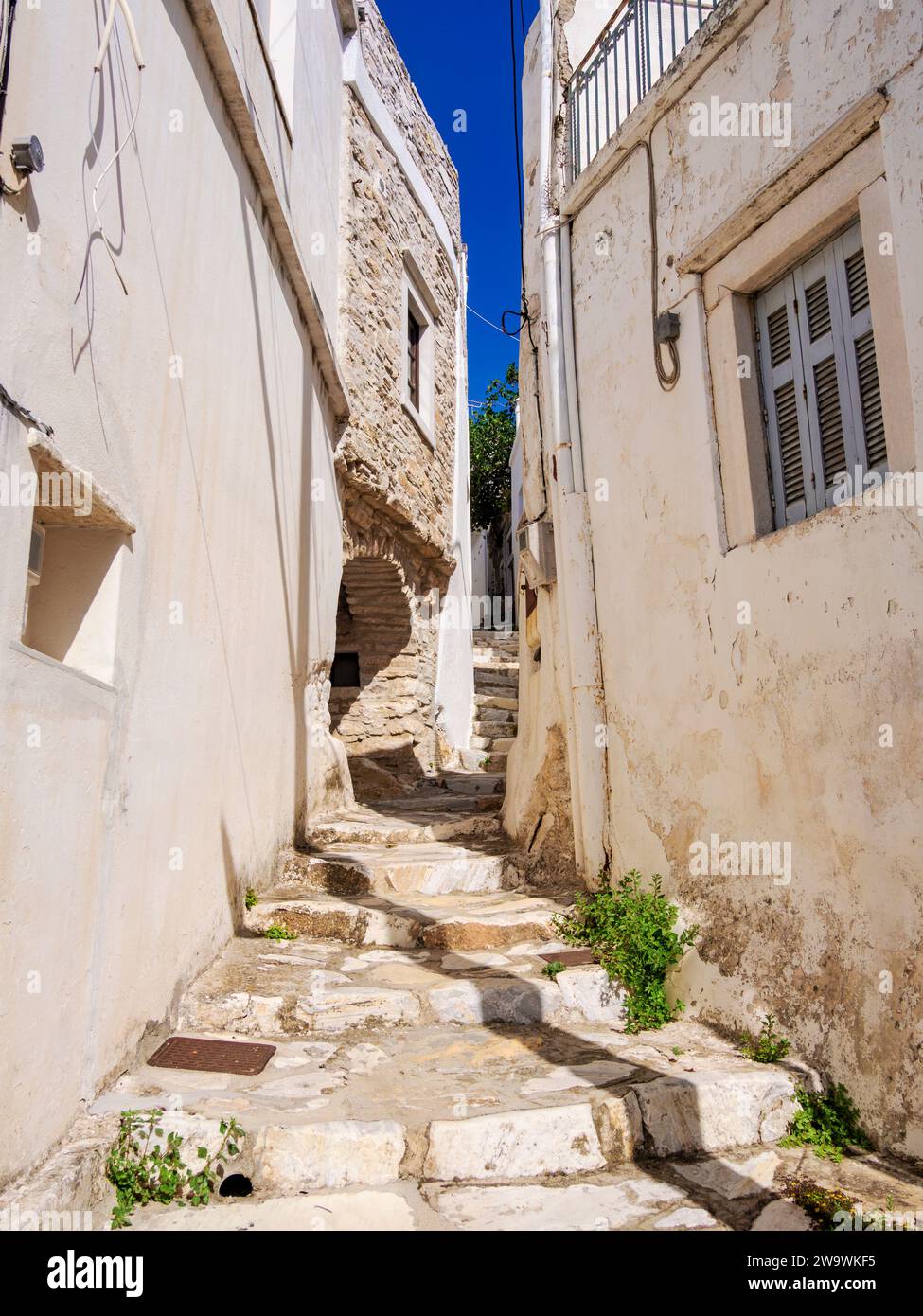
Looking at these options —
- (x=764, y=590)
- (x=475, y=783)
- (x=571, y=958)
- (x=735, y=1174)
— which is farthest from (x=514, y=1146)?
(x=475, y=783)

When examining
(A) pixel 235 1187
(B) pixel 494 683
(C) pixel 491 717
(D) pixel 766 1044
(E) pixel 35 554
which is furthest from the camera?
(B) pixel 494 683

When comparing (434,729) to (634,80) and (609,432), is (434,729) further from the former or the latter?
→ (634,80)

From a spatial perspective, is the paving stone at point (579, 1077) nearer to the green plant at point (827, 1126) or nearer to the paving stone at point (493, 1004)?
the paving stone at point (493, 1004)

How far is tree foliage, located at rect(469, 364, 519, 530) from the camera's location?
19.9 m

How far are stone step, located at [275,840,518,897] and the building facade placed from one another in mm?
312

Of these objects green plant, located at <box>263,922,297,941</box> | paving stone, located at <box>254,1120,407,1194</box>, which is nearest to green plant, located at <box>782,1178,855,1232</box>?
paving stone, located at <box>254,1120,407,1194</box>

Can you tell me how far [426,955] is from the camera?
440 centimetres

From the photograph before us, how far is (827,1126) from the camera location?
3018mm

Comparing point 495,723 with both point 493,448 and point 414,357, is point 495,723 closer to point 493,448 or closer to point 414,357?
point 414,357

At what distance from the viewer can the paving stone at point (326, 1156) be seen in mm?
2568

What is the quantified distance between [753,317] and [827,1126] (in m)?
3.29

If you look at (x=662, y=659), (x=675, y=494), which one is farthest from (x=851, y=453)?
(x=662, y=659)

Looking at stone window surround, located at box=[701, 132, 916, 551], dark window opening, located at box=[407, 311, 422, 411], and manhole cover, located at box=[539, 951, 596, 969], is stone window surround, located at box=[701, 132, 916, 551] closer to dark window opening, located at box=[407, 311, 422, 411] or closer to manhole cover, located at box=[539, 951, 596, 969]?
manhole cover, located at box=[539, 951, 596, 969]

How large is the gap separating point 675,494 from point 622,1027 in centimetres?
242
